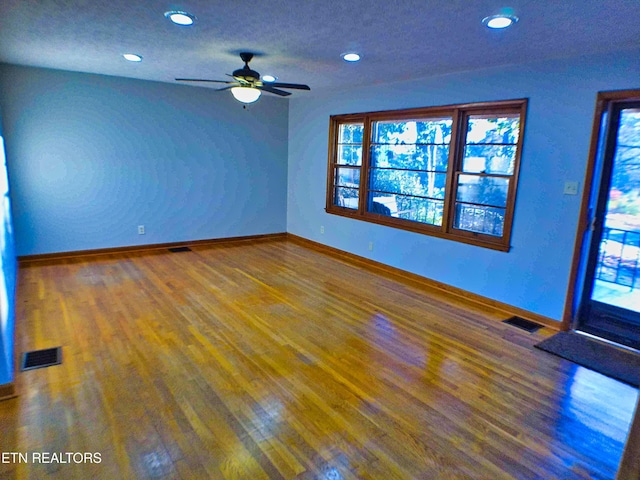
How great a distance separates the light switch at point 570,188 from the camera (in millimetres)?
A: 3445

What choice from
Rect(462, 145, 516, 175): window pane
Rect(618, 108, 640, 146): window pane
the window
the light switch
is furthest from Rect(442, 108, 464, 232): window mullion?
Rect(618, 108, 640, 146): window pane

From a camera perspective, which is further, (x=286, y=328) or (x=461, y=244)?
(x=461, y=244)

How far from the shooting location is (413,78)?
15.1 ft

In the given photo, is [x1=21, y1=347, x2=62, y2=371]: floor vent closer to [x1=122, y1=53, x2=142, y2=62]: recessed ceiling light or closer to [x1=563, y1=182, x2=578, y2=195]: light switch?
[x1=122, y1=53, x2=142, y2=62]: recessed ceiling light

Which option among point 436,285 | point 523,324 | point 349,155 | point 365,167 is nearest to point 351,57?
point 365,167

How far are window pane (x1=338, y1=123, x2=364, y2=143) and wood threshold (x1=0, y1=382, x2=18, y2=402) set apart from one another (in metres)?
4.72

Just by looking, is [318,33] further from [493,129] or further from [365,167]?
[365,167]

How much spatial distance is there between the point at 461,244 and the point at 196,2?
344 centimetres

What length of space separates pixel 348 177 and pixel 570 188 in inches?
121

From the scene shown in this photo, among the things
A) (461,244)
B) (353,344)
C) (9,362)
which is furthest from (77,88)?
(461,244)

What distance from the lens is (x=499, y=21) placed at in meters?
2.60

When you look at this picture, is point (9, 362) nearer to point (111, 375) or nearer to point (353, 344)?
point (111, 375)

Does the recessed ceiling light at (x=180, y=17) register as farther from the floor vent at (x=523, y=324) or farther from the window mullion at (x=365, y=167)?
the floor vent at (x=523, y=324)

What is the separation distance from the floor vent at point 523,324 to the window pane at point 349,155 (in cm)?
296
